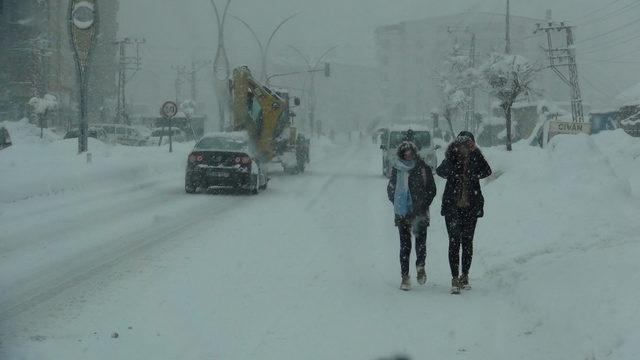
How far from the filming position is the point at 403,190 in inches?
335

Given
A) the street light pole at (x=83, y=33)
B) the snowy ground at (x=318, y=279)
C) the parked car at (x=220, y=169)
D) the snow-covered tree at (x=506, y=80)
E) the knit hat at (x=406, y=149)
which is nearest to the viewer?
the snowy ground at (x=318, y=279)

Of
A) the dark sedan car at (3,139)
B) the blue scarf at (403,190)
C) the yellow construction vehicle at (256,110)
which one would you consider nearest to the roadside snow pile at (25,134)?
the dark sedan car at (3,139)

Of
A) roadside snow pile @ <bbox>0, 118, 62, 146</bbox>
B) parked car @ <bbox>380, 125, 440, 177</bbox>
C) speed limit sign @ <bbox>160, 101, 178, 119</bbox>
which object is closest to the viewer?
parked car @ <bbox>380, 125, 440, 177</bbox>

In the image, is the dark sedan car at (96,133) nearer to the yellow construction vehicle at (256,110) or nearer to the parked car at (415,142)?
the yellow construction vehicle at (256,110)

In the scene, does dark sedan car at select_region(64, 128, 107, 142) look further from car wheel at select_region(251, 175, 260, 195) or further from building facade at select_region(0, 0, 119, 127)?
car wheel at select_region(251, 175, 260, 195)

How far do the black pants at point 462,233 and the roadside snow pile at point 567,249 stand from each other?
532 millimetres

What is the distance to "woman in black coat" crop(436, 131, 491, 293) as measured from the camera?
816cm

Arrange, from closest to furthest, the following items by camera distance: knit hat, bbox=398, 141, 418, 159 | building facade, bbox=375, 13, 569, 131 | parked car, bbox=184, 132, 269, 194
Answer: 1. knit hat, bbox=398, 141, 418, 159
2. parked car, bbox=184, 132, 269, 194
3. building facade, bbox=375, 13, 569, 131

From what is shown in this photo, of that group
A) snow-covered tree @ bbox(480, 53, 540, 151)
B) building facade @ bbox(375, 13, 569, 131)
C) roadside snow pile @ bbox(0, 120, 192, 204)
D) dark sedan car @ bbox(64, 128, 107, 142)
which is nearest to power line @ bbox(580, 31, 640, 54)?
building facade @ bbox(375, 13, 569, 131)

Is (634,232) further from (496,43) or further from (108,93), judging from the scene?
(496,43)

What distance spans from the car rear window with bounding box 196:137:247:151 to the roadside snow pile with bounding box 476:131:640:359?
259 inches

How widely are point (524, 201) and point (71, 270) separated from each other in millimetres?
7598

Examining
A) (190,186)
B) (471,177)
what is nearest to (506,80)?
(190,186)

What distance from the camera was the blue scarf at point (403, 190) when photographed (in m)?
8.46
